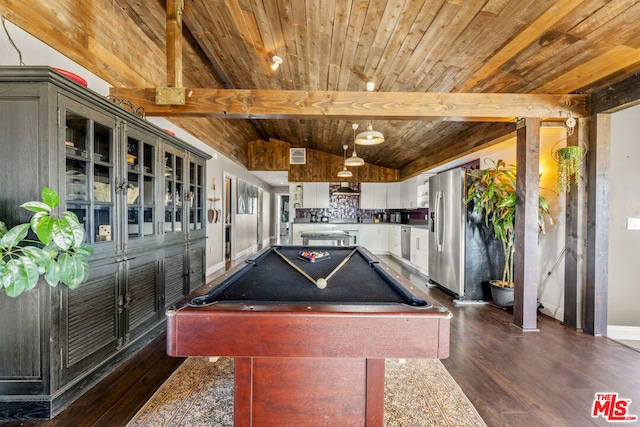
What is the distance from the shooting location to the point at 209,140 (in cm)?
508

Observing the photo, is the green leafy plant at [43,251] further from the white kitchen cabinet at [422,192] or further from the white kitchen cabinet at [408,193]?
the white kitchen cabinet at [408,193]

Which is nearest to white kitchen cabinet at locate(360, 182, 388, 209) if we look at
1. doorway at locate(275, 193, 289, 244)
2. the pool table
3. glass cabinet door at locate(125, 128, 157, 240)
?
doorway at locate(275, 193, 289, 244)

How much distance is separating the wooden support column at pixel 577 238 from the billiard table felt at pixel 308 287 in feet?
7.68

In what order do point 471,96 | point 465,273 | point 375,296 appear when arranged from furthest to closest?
point 465,273, point 471,96, point 375,296

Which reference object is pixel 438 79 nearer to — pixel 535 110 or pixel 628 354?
pixel 535 110

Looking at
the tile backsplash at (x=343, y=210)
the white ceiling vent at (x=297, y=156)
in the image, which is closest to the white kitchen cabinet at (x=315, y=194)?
the tile backsplash at (x=343, y=210)

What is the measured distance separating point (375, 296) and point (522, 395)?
135 centimetres

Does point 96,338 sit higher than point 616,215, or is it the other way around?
point 616,215

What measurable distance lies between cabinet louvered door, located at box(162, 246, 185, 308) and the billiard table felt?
3.51 ft

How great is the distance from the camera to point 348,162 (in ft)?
14.9

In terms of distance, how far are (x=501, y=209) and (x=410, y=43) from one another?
236 centimetres

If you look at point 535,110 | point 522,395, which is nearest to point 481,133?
point 535,110

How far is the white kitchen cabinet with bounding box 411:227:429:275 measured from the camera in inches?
202

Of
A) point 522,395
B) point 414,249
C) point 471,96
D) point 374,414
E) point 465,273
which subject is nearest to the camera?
point 374,414
